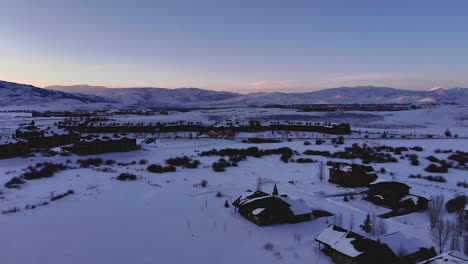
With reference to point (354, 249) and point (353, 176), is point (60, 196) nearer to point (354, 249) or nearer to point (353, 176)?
point (354, 249)

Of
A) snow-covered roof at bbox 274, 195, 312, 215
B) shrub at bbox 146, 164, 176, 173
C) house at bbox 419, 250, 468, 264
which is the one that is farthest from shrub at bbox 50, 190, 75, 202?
house at bbox 419, 250, 468, 264

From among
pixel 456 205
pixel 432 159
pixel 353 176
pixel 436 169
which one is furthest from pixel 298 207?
pixel 432 159

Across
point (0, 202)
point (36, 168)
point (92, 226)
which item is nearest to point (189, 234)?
point (92, 226)

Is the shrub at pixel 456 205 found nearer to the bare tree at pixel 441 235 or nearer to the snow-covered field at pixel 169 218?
the snow-covered field at pixel 169 218

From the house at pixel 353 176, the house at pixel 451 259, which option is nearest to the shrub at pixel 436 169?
the house at pixel 353 176

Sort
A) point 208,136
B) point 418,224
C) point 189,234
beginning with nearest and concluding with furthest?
point 189,234
point 418,224
point 208,136

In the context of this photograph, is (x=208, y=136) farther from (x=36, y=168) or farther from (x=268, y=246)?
(x=268, y=246)
